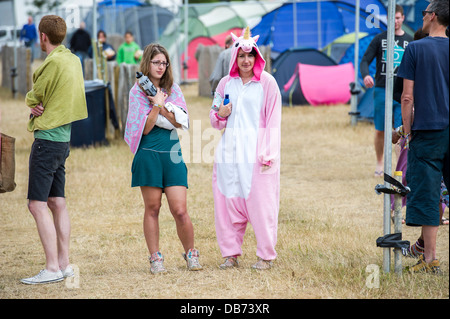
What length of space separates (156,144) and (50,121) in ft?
2.54

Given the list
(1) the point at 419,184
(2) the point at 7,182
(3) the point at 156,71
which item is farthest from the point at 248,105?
(2) the point at 7,182

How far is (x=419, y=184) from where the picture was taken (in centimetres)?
483

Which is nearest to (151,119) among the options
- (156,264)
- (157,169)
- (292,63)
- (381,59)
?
(157,169)

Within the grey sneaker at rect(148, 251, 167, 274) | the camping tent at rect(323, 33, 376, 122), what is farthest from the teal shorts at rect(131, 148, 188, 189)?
the camping tent at rect(323, 33, 376, 122)

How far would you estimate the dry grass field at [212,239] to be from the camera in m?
4.80

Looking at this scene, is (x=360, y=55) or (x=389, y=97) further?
(x=360, y=55)

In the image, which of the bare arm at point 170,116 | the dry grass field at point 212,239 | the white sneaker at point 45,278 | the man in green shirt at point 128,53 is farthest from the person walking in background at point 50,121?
the man in green shirt at point 128,53

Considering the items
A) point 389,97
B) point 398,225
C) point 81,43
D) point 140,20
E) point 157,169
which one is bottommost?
point 398,225

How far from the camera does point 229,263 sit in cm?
542

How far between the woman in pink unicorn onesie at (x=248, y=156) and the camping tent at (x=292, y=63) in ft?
37.8

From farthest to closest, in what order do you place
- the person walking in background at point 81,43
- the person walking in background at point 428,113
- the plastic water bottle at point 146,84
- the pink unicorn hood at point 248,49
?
the person walking in background at point 81,43 → the pink unicorn hood at point 248,49 → the plastic water bottle at point 146,84 → the person walking in background at point 428,113

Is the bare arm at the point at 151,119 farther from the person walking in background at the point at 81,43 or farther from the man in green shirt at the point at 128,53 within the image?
the person walking in background at the point at 81,43

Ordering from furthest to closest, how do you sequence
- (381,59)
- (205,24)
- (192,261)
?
(205,24) < (381,59) < (192,261)

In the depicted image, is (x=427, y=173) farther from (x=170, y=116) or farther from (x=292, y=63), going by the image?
(x=292, y=63)
